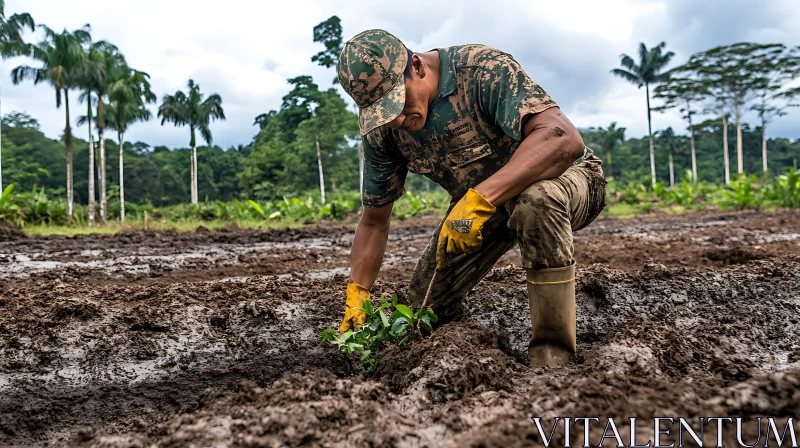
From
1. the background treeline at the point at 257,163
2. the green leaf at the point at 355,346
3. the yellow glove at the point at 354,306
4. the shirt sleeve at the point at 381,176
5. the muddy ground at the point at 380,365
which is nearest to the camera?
the muddy ground at the point at 380,365

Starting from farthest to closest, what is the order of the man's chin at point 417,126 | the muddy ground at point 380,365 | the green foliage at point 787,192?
the green foliage at point 787,192
the man's chin at point 417,126
the muddy ground at point 380,365

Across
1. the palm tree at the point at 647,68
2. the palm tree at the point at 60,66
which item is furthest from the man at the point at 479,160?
the palm tree at the point at 647,68

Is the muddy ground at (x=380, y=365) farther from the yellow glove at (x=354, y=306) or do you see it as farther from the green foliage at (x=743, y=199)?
the green foliage at (x=743, y=199)

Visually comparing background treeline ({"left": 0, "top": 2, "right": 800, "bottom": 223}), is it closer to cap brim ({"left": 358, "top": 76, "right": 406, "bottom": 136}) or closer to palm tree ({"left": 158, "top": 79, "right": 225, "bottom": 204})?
palm tree ({"left": 158, "top": 79, "right": 225, "bottom": 204})

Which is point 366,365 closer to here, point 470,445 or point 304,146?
point 470,445

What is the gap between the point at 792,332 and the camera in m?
2.42

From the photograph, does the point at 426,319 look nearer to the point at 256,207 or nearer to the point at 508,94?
the point at 508,94

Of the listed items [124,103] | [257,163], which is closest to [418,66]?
[124,103]

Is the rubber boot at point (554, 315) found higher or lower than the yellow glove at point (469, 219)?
lower

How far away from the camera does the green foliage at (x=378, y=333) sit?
2.08 meters

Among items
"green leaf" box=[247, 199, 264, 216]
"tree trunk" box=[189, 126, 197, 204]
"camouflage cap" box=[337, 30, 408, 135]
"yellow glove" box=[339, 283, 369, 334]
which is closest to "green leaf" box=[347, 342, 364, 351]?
"yellow glove" box=[339, 283, 369, 334]

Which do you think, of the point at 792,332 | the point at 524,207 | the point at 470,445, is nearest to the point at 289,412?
the point at 470,445

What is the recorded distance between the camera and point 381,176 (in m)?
2.48

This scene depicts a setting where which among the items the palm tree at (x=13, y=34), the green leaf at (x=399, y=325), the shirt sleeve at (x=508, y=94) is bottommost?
the green leaf at (x=399, y=325)
